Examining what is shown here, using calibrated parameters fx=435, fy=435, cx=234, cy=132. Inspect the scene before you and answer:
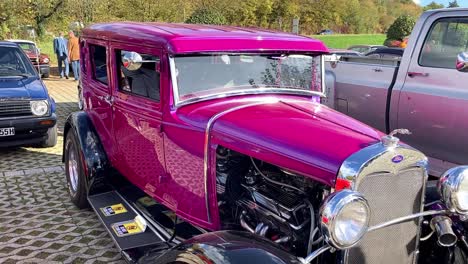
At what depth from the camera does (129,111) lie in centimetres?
362

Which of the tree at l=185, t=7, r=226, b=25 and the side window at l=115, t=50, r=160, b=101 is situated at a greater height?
the tree at l=185, t=7, r=226, b=25

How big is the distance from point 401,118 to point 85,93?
3.48m

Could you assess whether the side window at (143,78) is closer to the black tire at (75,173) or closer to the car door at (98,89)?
the car door at (98,89)

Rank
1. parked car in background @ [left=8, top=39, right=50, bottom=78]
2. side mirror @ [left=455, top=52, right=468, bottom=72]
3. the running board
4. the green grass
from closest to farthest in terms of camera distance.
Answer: the running board
side mirror @ [left=455, top=52, right=468, bottom=72]
parked car in background @ [left=8, top=39, right=50, bottom=78]
the green grass

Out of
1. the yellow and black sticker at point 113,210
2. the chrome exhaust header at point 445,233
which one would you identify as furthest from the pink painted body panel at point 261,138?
the yellow and black sticker at point 113,210

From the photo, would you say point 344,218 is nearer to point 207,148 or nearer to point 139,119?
point 207,148

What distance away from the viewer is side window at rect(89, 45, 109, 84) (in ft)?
14.0

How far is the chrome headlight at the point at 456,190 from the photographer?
2.36 meters

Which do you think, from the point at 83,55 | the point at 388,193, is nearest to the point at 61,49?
the point at 83,55

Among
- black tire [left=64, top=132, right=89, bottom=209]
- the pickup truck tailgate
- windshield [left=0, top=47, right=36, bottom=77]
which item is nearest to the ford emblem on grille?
the pickup truck tailgate

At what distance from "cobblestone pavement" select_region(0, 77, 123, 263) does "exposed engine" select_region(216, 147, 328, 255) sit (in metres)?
1.39

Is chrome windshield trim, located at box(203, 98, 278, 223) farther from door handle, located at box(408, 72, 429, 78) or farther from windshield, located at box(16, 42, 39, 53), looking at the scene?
windshield, located at box(16, 42, 39, 53)

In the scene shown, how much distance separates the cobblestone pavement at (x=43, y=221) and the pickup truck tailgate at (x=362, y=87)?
3161mm

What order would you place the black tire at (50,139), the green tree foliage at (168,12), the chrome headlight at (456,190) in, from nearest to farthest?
the chrome headlight at (456,190) < the black tire at (50,139) < the green tree foliage at (168,12)
